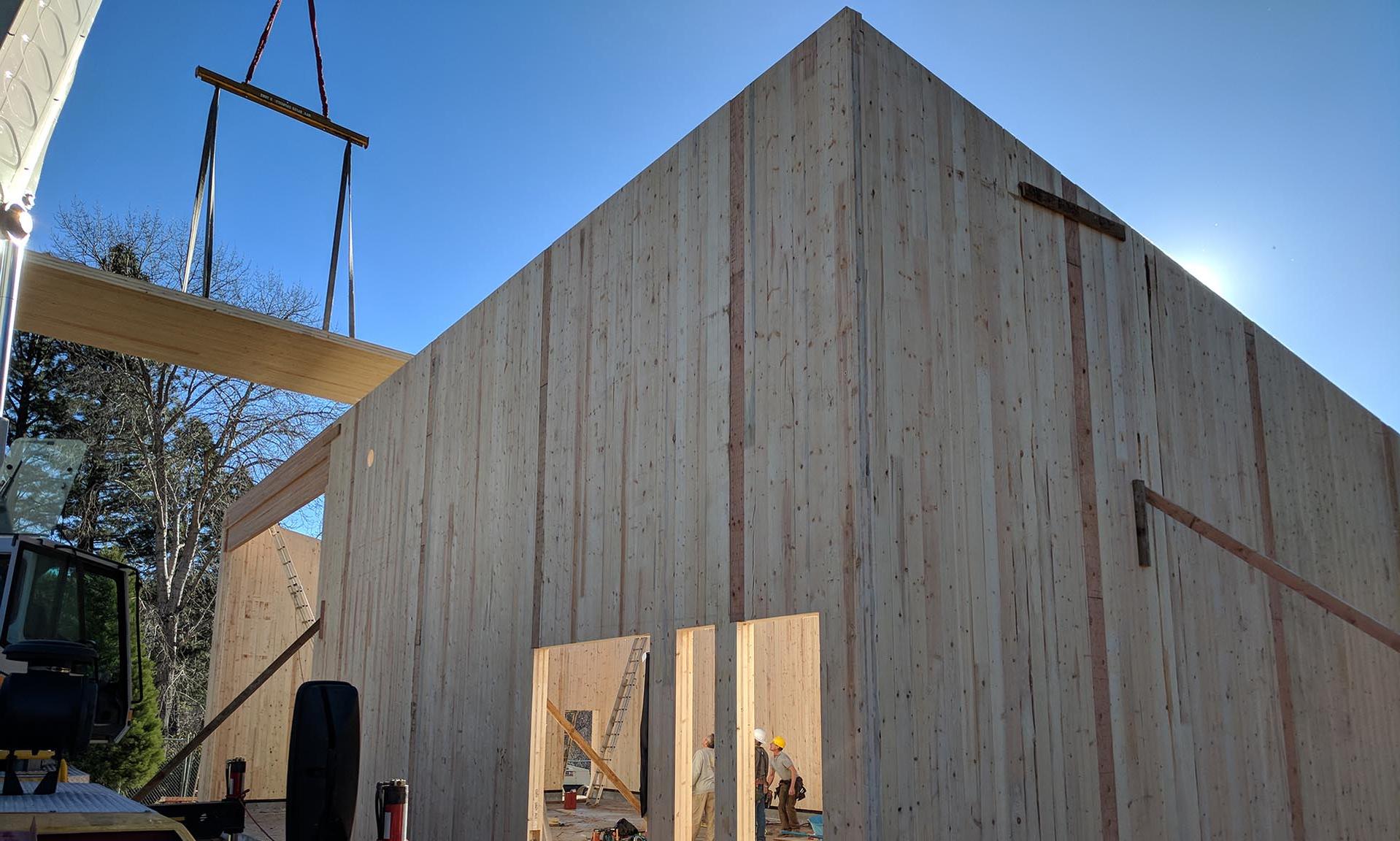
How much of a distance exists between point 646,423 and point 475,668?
10.2ft

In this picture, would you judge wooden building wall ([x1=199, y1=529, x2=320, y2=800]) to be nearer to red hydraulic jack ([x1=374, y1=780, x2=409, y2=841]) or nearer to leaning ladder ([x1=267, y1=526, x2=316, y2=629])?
leaning ladder ([x1=267, y1=526, x2=316, y2=629])

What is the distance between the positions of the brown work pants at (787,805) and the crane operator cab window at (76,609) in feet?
24.3

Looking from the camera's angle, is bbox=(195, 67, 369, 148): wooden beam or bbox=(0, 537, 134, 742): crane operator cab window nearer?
bbox=(0, 537, 134, 742): crane operator cab window

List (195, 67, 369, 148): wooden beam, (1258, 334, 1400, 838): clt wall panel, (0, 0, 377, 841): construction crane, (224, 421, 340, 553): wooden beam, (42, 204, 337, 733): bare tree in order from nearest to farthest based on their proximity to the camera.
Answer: (0, 0, 377, 841): construction crane, (1258, 334, 1400, 838): clt wall panel, (195, 67, 369, 148): wooden beam, (224, 421, 340, 553): wooden beam, (42, 204, 337, 733): bare tree

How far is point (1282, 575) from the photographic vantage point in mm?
6719

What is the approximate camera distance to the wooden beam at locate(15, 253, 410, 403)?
9977 mm

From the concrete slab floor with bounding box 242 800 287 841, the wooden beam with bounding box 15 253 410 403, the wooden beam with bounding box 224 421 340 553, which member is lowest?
the concrete slab floor with bounding box 242 800 287 841

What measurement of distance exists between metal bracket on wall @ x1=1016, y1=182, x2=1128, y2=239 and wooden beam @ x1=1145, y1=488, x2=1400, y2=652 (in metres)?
1.87

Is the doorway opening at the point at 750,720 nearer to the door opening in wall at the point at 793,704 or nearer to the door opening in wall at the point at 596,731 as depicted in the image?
the door opening in wall at the point at 793,704

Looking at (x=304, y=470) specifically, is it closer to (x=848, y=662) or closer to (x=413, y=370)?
(x=413, y=370)

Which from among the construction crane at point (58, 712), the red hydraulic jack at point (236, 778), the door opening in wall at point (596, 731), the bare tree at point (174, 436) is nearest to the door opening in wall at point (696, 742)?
the door opening in wall at point (596, 731)

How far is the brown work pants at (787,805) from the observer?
12.5 meters

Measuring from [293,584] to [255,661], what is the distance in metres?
1.45

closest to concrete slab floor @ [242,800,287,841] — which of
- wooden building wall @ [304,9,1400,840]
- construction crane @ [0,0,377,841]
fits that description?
wooden building wall @ [304,9,1400,840]
